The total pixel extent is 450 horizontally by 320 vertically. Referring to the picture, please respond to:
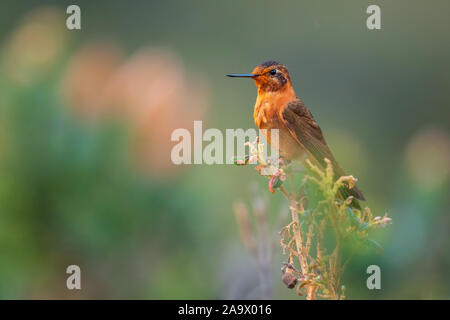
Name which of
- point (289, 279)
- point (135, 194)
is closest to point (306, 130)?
point (289, 279)

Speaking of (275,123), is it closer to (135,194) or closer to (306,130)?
(306,130)

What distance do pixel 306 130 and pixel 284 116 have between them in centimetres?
7

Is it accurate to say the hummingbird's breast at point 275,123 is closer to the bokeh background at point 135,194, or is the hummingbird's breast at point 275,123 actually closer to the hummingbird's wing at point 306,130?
the hummingbird's wing at point 306,130

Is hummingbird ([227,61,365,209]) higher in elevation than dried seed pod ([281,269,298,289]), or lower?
higher

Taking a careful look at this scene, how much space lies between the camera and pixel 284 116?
3.12ft

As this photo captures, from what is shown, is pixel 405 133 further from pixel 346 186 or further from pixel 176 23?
pixel 346 186

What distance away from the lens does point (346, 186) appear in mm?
626

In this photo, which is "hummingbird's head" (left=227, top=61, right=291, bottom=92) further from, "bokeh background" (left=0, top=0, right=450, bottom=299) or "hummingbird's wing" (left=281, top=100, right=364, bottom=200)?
"bokeh background" (left=0, top=0, right=450, bottom=299)

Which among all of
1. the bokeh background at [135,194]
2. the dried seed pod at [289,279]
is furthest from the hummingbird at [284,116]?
the dried seed pod at [289,279]

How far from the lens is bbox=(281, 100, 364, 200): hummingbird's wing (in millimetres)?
808

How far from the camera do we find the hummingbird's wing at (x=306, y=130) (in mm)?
808

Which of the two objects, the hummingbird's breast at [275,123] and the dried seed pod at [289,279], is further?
the hummingbird's breast at [275,123]

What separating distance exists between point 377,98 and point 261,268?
1767 millimetres

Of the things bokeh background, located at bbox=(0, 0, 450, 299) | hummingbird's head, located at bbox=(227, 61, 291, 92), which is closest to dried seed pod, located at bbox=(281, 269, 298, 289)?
bokeh background, located at bbox=(0, 0, 450, 299)
